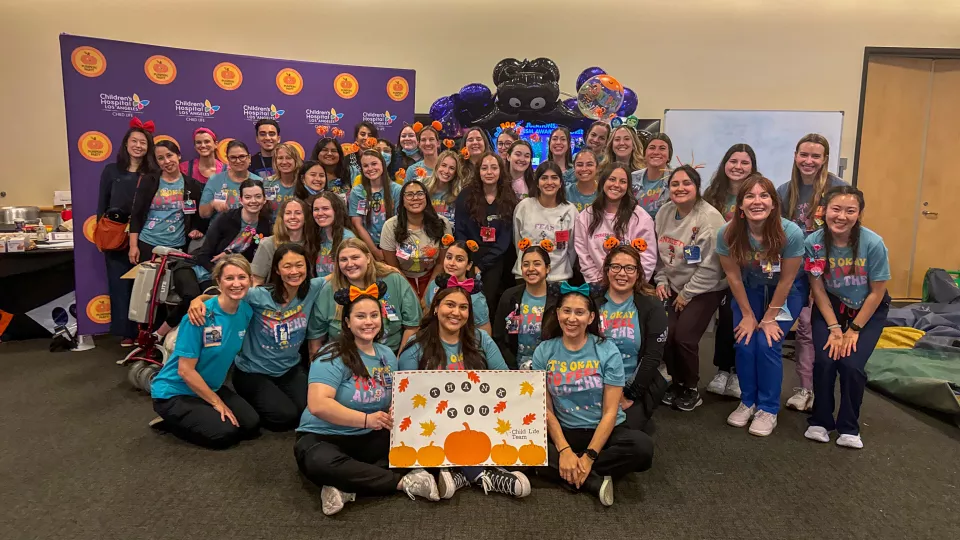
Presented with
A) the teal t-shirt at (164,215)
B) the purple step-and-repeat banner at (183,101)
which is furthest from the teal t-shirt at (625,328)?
the purple step-and-repeat banner at (183,101)

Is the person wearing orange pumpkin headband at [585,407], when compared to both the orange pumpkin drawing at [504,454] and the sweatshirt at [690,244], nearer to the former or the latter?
the orange pumpkin drawing at [504,454]

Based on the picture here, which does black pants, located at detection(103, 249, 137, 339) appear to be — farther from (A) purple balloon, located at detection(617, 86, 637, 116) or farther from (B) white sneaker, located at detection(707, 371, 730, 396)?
(A) purple balloon, located at detection(617, 86, 637, 116)

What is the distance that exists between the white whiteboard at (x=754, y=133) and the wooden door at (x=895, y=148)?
0.53m

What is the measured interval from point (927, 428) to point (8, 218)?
7.87 metres

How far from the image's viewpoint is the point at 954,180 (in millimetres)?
6645

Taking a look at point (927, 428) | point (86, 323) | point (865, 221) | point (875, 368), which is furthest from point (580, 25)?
point (86, 323)

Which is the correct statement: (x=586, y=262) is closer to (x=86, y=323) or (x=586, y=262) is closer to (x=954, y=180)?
(x=86, y=323)

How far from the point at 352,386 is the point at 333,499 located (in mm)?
459

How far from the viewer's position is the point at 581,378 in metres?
2.46

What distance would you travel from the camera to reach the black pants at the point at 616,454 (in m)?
2.36

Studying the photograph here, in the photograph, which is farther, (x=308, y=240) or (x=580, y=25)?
(x=580, y=25)

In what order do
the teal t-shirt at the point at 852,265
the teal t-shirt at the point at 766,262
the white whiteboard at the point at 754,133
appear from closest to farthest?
the teal t-shirt at the point at 852,265
the teal t-shirt at the point at 766,262
the white whiteboard at the point at 754,133

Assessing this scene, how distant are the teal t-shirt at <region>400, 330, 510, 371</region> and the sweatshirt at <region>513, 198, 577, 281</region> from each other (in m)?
0.90

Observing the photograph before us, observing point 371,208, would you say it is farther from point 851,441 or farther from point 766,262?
point 851,441
